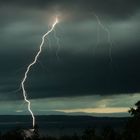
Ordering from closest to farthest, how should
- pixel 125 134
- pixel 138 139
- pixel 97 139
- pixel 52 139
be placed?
pixel 138 139, pixel 125 134, pixel 97 139, pixel 52 139

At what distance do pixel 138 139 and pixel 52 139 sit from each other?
3152cm

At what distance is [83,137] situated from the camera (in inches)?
3132

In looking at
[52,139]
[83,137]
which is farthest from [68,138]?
[83,137]

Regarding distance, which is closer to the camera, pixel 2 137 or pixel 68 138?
pixel 2 137

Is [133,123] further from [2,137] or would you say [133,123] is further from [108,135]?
[2,137]

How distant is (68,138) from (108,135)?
14.3 m

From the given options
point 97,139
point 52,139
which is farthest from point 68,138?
point 97,139

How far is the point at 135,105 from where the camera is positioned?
57750mm

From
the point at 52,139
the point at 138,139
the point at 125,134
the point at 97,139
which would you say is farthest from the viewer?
the point at 52,139

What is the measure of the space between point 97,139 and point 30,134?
33.4 feet

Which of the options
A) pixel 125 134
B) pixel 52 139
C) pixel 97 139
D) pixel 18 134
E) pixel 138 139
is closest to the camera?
pixel 138 139

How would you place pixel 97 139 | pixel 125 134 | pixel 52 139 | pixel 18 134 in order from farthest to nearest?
pixel 52 139
pixel 18 134
pixel 97 139
pixel 125 134

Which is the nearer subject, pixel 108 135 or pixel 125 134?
pixel 125 134

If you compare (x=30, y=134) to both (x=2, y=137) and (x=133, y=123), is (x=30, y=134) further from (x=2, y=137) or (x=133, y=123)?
(x=133, y=123)
